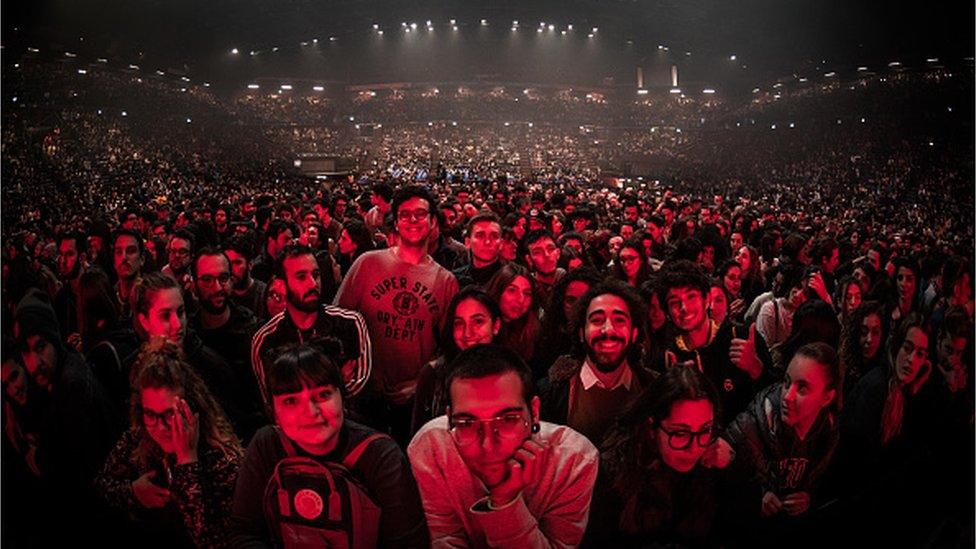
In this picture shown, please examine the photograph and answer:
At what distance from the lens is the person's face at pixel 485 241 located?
4.77 m

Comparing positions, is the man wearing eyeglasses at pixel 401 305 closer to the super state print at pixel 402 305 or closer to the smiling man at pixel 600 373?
the super state print at pixel 402 305

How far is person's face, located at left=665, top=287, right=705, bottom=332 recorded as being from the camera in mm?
3660

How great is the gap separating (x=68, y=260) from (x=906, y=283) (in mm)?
5999

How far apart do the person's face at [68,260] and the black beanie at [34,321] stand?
6.29 feet

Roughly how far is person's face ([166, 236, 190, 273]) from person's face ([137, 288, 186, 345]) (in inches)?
81.2

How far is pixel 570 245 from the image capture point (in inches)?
239

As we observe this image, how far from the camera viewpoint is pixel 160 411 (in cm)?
266

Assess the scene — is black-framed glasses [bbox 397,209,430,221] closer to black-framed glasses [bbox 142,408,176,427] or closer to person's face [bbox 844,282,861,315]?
black-framed glasses [bbox 142,408,176,427]

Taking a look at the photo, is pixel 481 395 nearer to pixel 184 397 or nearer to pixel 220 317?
pixel 184 397

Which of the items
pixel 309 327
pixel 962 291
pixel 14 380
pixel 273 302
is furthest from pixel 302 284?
pixel 962 291

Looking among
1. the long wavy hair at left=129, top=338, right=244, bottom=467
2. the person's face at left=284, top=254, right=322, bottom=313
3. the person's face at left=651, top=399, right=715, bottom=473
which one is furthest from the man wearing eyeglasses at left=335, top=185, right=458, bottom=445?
the person's face at left=651, top=399, right=715, bottom=473

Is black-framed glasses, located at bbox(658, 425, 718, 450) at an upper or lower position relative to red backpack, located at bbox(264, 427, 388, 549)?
upper

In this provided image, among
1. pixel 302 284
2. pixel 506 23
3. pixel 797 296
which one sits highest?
pixel 506 23

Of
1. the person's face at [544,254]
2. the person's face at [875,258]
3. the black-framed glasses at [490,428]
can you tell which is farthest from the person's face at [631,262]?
the black-framed glasses at [490,428]
